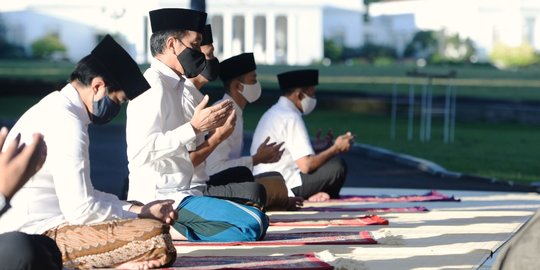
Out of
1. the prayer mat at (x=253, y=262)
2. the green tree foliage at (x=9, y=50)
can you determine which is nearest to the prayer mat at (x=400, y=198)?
the prayer mat at (x=253, y=262)

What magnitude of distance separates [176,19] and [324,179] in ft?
11.1

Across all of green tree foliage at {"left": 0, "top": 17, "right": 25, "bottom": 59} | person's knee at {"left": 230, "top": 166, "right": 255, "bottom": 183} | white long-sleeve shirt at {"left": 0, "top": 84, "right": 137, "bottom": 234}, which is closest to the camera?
white long-sleeve shirt at {"left": 0, "top": 84, "right": 137, "bottom": 234}

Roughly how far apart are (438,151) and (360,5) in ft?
312

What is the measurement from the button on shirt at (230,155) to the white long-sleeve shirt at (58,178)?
115 inches

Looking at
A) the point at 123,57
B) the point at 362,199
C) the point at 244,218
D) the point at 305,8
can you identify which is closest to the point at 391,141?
the point at 362,199

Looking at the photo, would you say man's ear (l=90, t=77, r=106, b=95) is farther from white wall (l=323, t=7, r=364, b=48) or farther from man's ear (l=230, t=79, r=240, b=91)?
white wall (l=323, t=7, r=364, b=48)

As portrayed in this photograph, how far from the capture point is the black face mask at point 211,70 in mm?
9250

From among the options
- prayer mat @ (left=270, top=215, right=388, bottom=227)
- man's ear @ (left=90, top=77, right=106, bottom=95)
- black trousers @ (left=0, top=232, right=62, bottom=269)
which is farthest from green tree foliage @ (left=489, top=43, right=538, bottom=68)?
black trousers @ (left=0, top=232, right=62, bottom=269)

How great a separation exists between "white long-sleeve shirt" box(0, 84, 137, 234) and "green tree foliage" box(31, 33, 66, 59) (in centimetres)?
9078

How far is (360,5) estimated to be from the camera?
115m

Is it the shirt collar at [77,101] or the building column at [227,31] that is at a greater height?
the shirt collar at [77,101]

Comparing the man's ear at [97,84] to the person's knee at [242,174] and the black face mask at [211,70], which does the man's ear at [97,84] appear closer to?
the black face mask at [211,70]

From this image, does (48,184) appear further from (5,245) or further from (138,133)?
(138,133)

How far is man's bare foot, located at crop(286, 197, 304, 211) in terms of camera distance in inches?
416
